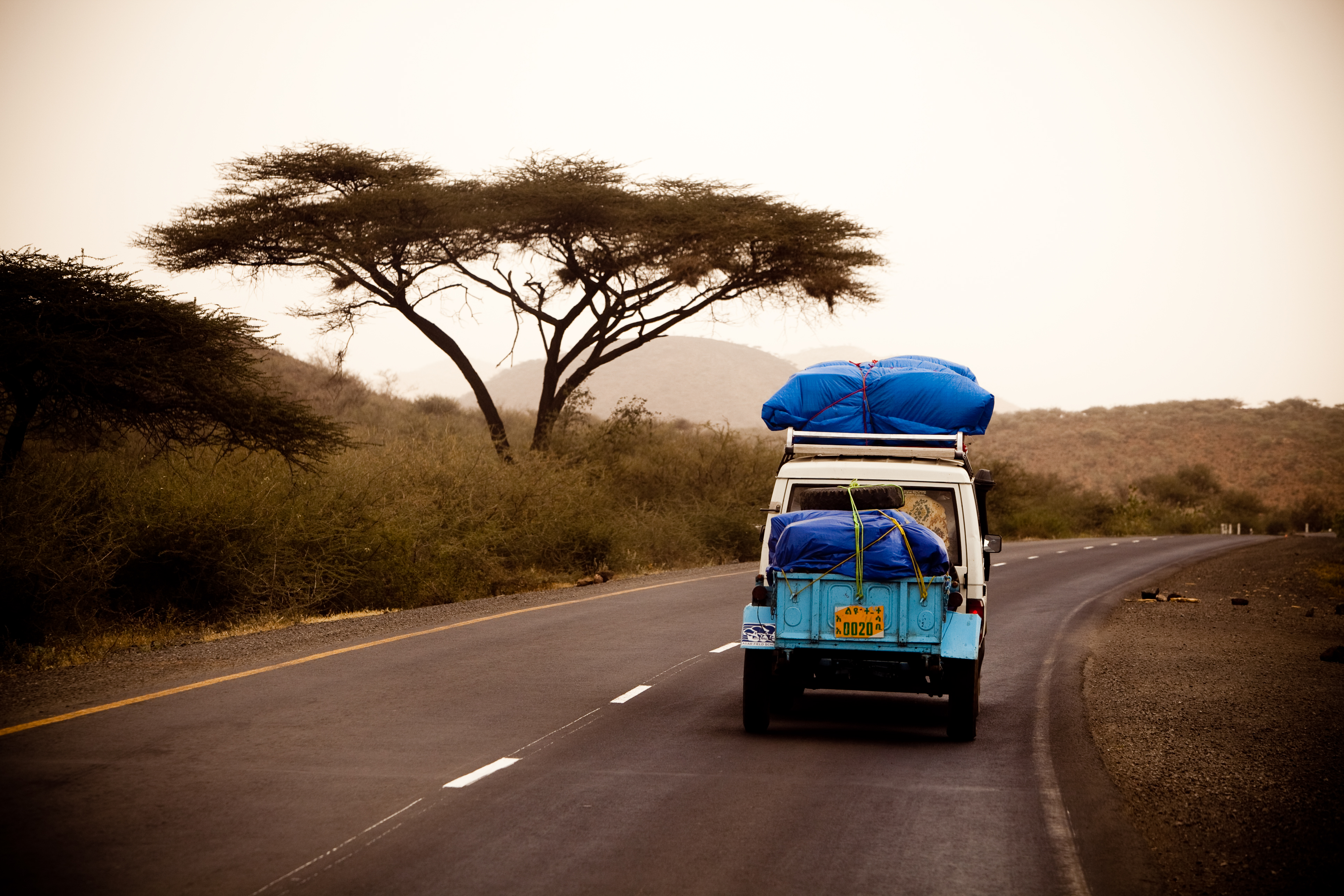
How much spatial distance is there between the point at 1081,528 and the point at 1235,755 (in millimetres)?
47382

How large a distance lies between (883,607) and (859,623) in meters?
0.20

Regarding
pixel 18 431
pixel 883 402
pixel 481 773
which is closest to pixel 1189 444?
pixel 883 402

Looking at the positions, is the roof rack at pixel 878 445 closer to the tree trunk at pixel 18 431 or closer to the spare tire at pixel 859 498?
the spare tire at pixel 859 498

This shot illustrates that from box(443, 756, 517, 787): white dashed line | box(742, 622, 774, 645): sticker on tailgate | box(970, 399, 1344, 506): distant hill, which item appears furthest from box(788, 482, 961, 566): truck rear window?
box(970, 399, 1344, 506): distant hill

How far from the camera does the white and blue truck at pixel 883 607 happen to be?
812 centimetres

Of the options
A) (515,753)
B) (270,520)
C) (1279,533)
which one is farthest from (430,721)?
(1279,533)

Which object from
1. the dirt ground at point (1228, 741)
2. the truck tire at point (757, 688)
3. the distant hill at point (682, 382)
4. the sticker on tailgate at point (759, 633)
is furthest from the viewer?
the distant hill at point (682, 382)

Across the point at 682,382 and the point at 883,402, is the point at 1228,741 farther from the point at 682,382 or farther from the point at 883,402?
the point at 682,382

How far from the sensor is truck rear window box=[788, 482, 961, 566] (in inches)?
352

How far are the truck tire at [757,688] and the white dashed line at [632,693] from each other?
147 cm

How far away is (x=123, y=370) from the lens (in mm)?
13898

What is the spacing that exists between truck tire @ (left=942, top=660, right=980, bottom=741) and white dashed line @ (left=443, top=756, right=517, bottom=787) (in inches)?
123

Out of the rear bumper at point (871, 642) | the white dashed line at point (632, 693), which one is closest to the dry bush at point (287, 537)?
the white dashed line at point (632, 693)

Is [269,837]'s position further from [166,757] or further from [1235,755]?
[1235,755]
